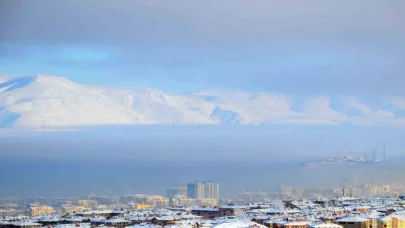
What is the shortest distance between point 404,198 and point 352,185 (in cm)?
1908

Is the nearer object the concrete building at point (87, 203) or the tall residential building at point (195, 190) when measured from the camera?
the concrete building at point (87, 203)

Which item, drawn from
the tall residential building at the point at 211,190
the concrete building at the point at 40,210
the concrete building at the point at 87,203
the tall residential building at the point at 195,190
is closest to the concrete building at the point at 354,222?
the concrete building at the point at 40,210

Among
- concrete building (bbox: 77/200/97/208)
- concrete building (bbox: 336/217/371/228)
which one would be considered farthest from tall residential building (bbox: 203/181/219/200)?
concrete building (bbox: 336/217/371/228)

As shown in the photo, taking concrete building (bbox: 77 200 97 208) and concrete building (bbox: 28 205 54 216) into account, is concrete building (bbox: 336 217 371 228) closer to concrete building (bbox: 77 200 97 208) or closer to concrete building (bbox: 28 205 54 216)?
concrete building (bbox: 28 205 54 216)

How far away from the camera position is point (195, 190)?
60031 millimetres

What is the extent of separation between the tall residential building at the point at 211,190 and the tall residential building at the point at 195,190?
22cm

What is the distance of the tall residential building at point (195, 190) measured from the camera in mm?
58847

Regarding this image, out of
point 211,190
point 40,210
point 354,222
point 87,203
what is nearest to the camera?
point 354,222

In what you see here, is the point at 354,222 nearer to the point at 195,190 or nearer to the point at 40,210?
the point at 40,210

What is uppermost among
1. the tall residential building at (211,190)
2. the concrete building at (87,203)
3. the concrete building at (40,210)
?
the tall residential building at (211,190)

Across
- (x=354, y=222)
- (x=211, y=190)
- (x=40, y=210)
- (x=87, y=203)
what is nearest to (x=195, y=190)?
(x=211, y=190)

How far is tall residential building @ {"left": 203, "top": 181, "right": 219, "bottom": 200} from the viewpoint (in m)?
59.5

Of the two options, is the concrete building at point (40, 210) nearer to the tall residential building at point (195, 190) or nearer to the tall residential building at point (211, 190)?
the tall residential building at point (195, 190)

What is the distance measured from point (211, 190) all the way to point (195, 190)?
1031 mm
